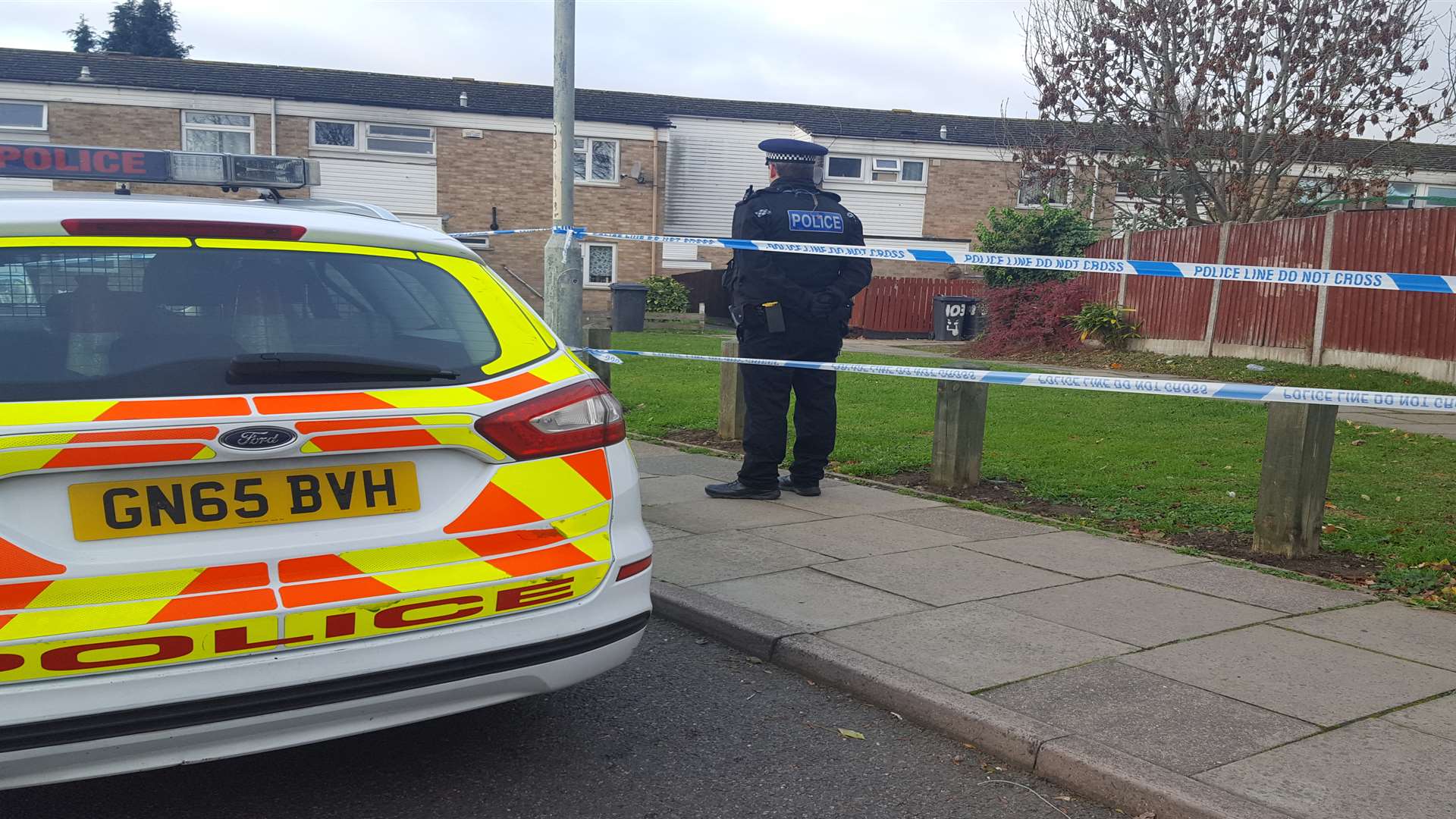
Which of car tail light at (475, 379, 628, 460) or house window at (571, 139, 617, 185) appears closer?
car tail light at (475, 379, 628, 460)

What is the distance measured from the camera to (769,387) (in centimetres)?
668

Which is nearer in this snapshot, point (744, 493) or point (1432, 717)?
point (1432, 717)

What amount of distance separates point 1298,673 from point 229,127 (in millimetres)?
29940

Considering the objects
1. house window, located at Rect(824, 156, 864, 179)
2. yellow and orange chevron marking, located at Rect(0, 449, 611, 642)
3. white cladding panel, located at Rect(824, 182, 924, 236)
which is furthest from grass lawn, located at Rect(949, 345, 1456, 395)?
house window, located at Rect(824, 156, 864, 179)

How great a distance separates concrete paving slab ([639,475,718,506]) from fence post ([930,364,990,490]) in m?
1.40

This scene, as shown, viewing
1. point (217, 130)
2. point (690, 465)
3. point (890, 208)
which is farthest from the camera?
point (890, 208)

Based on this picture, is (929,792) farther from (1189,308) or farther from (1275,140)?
(1275,140)

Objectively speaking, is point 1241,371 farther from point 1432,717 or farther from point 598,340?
point 1432,717

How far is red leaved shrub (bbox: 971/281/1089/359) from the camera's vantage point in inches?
719

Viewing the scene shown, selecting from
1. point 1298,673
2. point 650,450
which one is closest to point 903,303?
point 650,450

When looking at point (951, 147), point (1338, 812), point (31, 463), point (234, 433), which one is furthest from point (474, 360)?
point (951, 147)

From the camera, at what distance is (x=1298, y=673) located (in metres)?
3.82

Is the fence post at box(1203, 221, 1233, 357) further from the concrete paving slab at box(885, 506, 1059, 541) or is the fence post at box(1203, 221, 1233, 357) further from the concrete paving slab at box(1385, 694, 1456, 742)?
the concrete paving slab at box(1385, 694, 1456, 742)

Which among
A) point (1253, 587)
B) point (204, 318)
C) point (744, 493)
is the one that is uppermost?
point (204, 318)
